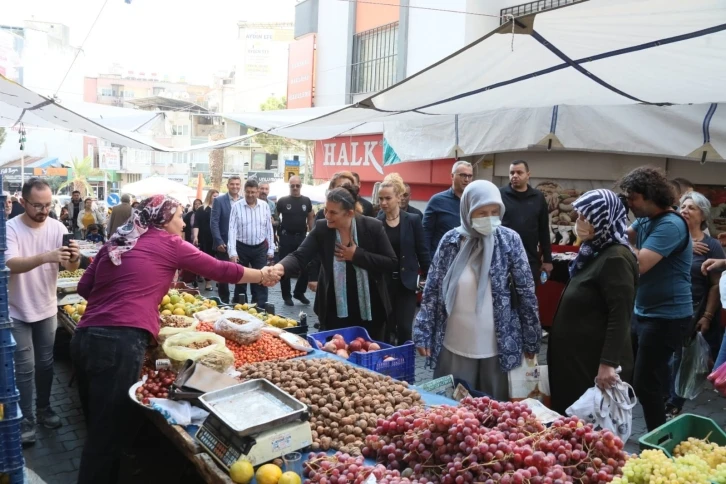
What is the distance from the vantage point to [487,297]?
3.40 metres

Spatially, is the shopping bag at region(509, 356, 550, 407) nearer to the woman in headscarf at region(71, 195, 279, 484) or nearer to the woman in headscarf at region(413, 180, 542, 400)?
the woman in headscarf at region(413, 180, 542, 400)

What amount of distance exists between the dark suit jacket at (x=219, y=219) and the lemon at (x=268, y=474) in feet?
21.3

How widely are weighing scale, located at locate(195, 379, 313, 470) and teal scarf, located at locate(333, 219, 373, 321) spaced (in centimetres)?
164

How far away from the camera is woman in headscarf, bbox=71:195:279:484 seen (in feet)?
9.94

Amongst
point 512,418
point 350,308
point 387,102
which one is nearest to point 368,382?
point 512,418

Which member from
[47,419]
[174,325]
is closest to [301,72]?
[47,419]

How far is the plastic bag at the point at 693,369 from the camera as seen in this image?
4633 mm

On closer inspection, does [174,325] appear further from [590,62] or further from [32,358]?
[590,62]

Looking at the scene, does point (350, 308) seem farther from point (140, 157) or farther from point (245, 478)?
point (140, 157)

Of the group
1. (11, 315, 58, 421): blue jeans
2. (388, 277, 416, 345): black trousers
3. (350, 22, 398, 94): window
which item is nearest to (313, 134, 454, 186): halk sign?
(350, 22, 398, 94): window

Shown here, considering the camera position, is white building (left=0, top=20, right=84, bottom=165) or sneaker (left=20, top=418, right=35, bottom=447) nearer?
sneaker (left=20, top=418, right=35, bottom=447)

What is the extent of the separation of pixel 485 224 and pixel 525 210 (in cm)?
267

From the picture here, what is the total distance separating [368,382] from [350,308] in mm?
1479

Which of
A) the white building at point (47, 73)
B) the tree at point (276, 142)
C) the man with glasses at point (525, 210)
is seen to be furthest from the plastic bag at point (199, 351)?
the white building at point (47, 73)
